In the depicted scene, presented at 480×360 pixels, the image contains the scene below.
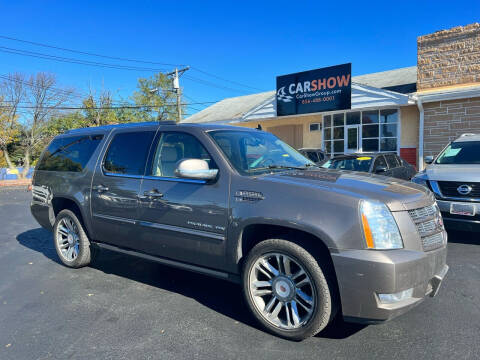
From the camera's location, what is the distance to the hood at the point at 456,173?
5.36 meters

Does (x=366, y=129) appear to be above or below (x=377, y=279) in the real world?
above

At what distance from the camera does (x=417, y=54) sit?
42.1ft

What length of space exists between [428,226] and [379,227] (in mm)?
587

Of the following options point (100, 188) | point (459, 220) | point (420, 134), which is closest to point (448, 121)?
point (420, 134)

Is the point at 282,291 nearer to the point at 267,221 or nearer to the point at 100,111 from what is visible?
the point at 267,221

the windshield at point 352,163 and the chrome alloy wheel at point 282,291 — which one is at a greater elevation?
the windshield at point 352,163

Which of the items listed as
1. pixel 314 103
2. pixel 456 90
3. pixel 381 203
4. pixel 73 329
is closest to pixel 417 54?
pixel 456 90

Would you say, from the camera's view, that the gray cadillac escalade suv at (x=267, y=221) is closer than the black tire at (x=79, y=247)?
Yes

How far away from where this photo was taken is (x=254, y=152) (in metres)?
3.70

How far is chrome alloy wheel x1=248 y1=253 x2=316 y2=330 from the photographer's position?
9.43 ft

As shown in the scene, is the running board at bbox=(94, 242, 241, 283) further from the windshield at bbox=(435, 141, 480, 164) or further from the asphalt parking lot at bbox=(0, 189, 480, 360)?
the windshield at bbox=(435, 141, 480, 164)

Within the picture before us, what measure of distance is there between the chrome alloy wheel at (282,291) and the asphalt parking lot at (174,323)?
0.19 m

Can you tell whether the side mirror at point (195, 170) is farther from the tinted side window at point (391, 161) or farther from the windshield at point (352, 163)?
the tinted side window at point (391, 161)

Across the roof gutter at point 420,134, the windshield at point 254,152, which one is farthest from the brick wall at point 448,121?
the windshield at point 254,152
